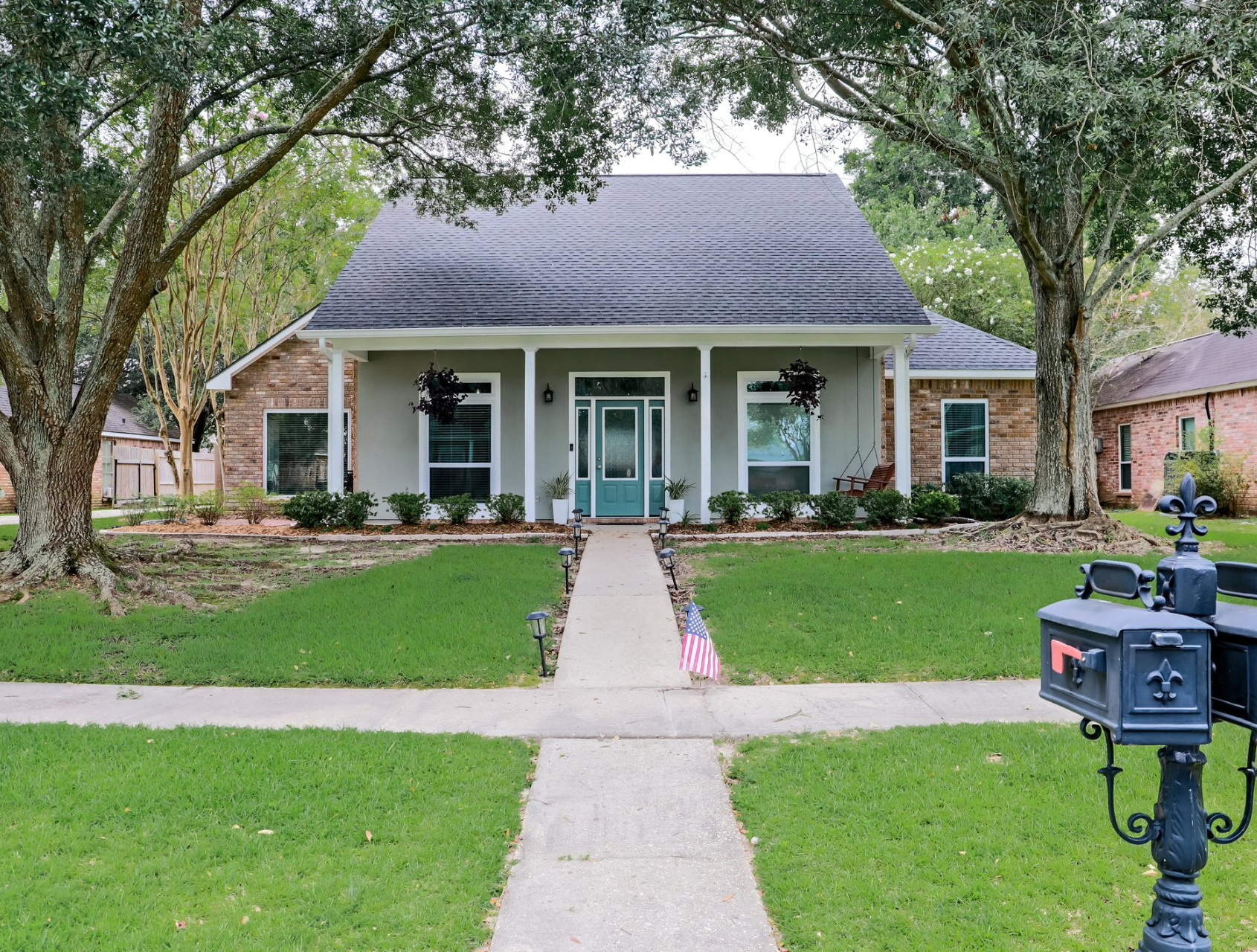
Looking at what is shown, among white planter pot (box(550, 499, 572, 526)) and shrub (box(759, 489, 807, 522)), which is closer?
shrub (box(759, 489, 807, 522))

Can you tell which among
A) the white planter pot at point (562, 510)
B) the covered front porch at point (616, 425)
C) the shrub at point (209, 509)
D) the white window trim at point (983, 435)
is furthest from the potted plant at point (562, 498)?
the white window trim at point (983, 435)

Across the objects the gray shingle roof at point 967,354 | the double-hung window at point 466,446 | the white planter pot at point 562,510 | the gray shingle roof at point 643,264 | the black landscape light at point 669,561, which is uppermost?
the gray shingle roof at point 643,264

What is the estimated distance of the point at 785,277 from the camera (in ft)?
48.5

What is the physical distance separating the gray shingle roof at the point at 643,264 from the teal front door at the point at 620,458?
1.82 meters

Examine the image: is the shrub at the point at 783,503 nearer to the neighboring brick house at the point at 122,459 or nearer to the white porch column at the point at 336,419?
the white porch column at the point at 336,419

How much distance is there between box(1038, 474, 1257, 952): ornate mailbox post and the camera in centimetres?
188

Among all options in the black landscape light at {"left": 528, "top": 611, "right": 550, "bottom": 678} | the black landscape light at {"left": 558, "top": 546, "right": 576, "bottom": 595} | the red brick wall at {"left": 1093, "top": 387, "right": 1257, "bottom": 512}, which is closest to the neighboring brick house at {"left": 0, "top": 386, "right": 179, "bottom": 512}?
the black landscape light at {"left": 558, "top": 546, "right": 576, "bottom": 595}

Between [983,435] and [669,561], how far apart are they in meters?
10.2

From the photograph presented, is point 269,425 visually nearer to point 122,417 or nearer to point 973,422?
point 122,417

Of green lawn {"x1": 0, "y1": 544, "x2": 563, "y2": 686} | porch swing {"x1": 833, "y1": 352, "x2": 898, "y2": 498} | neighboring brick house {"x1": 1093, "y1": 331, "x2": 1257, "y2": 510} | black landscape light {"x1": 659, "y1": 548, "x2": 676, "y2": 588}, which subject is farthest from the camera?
neighboring brick house {"x1": 1093, "y1": 331, "x2": 1257, "y2": 510}

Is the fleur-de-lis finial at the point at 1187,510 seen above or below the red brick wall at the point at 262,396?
below

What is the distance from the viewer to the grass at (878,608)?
20.0ft

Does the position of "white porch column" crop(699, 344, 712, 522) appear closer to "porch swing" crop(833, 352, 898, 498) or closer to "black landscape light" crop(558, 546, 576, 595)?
"porch swing" crop(833, 352, 898, 498)

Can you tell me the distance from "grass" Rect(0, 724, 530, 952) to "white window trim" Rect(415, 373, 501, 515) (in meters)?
10.1
